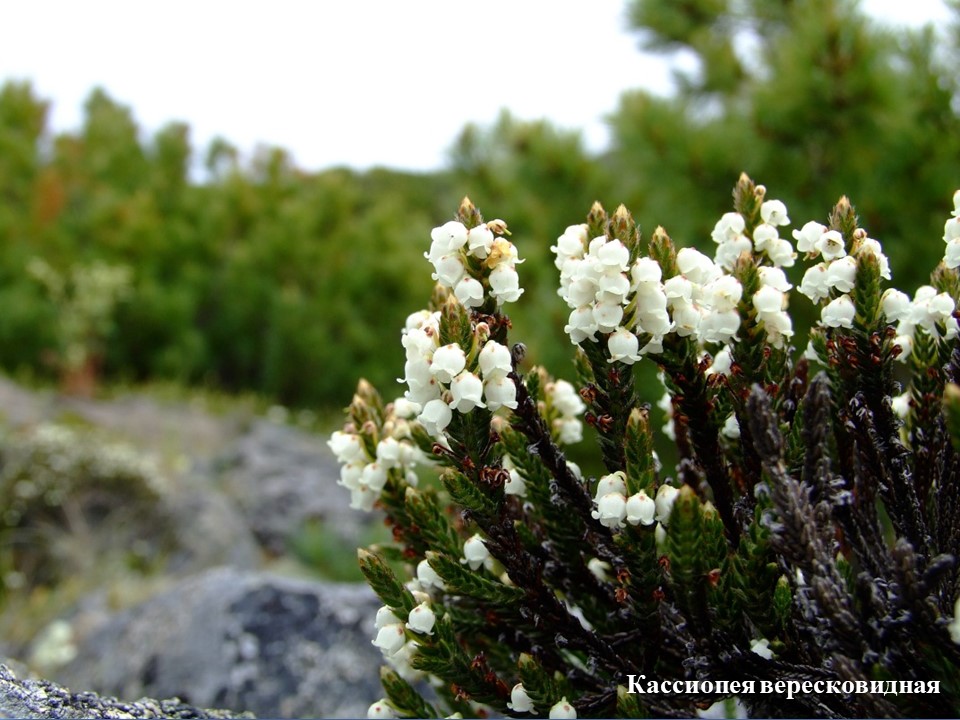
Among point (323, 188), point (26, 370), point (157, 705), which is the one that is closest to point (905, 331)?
point (157, 705)

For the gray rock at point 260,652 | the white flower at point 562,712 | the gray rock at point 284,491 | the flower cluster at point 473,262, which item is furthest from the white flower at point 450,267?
the gray rock at point 284,491

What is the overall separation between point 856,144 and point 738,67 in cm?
181

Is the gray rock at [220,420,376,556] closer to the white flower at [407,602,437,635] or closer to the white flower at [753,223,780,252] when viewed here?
the white flower at [407,602,437,635]

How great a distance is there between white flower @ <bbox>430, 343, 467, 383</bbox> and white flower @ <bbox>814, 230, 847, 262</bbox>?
58cm

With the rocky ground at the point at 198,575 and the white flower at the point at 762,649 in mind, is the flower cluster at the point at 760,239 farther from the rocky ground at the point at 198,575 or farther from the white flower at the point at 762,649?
the rocky ground at the point at 198,575

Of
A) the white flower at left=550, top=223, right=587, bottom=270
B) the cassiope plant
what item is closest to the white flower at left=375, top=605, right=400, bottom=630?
the cassiope plant

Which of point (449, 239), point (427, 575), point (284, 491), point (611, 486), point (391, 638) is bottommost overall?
point (391, 638)

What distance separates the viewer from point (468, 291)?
4.03ft

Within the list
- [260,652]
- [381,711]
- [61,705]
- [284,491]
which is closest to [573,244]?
[381,711]

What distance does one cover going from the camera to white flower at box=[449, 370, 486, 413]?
3.76 feet

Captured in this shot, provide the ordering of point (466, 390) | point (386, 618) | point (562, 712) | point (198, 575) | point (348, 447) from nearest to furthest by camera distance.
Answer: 1. point (466, 390)
2. point (562, 712)
3. point (386, 618)
4. point (348, 447)
5. point (198, 575)

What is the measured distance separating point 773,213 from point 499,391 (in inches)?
24.0

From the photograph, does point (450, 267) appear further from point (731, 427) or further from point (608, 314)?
point (731, 427)

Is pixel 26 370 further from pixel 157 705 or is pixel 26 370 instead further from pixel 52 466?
pixel 157 705
